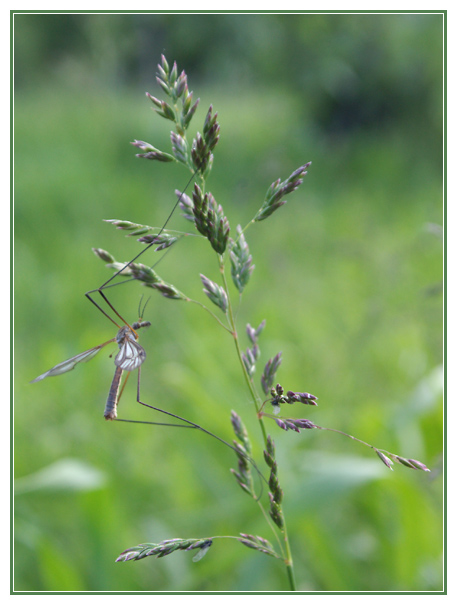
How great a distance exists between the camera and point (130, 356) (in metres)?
0.83

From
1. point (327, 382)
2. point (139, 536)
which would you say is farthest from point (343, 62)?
point (139, 536)

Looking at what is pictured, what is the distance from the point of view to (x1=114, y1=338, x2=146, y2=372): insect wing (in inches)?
31.8

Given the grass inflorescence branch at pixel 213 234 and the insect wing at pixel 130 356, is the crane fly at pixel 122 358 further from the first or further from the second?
the grass inflorescence branch at pixel 213 234

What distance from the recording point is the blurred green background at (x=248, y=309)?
4.76ft

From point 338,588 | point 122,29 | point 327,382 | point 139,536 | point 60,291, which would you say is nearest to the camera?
point 338,588

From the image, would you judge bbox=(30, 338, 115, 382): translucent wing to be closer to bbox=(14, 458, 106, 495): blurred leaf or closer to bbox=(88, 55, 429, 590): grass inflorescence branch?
bbox=(88, 55, 429, 590): grass inflorescence branch

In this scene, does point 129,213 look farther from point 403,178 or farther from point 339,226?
point 403,178

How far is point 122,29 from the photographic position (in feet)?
22.2

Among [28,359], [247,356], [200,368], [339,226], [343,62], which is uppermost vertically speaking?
[343,62]

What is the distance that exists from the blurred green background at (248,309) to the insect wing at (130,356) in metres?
0.42

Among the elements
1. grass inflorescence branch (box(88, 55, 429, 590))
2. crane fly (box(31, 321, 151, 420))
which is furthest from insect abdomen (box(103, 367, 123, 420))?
grass inflorescence branch (box(88, 55, 429, 590))

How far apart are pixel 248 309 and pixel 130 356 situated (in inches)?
76.5

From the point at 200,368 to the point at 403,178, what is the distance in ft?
14.2

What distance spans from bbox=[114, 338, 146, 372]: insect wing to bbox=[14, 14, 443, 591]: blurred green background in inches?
16.6
